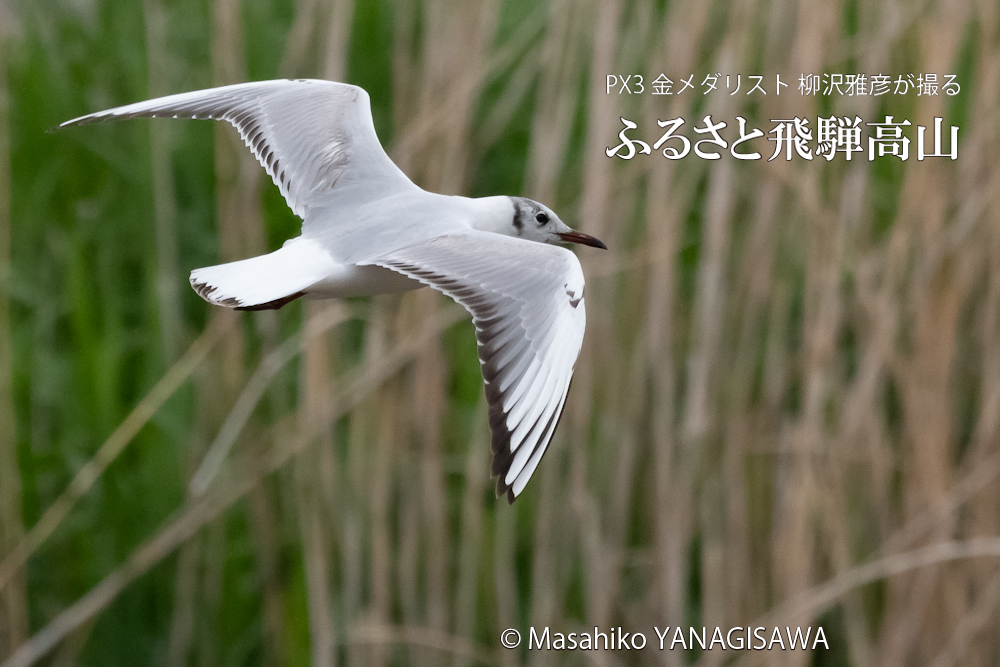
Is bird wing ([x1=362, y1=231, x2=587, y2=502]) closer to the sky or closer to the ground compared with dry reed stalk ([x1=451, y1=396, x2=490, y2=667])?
closer to the sky

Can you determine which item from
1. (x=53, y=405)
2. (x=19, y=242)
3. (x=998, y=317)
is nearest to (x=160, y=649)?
(x=53, y=405)

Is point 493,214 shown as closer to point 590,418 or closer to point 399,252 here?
point 399,252

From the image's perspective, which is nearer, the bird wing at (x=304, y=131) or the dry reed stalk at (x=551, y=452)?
the bird wing at (x=304, y=131)

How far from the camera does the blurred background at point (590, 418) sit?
161cm

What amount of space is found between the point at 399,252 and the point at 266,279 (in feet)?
0.41

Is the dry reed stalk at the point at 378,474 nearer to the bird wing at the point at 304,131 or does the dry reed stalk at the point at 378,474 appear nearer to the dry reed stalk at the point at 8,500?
the bird wing at the point at 304,131

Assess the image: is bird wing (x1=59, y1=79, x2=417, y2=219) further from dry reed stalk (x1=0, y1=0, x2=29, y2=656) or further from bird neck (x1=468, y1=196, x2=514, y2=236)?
dry reed stalk (x1=0, y1=0, x2=29, y2=656)

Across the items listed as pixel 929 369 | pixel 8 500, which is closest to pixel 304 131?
pixel 8 500

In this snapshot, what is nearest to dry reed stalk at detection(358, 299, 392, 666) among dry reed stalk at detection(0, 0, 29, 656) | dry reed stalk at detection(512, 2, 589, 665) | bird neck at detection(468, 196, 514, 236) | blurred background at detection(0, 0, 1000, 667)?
blurred background at detection(0, 0, 1000, 667)

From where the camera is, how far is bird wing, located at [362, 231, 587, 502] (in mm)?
1020

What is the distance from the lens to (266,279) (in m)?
1.20

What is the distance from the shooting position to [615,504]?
1.65 meters

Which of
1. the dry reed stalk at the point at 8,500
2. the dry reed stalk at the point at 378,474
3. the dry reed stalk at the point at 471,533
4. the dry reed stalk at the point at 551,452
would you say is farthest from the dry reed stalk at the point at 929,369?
the dry reed stalk at the point at 8,500

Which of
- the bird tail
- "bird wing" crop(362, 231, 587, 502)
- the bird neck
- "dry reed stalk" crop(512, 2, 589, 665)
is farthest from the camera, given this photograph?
"dry reed stalk" crop(512, 2, 589, 665)
